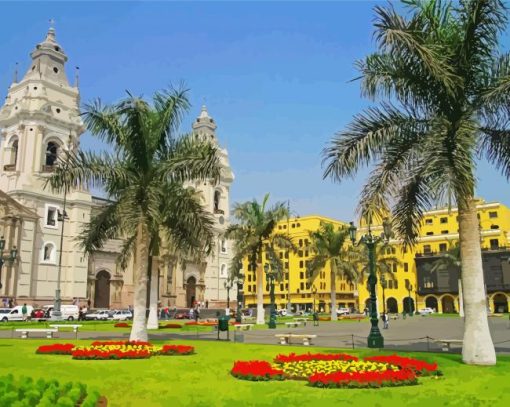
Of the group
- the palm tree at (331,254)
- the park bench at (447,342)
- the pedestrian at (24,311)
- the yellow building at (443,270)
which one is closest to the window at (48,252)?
the pedestrian at (24,311)

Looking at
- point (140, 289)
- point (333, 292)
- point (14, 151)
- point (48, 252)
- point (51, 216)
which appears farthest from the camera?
point (14, 151)

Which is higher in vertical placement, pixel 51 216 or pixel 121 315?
pixel 51 216

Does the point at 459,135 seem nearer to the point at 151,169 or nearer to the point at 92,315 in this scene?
the point at 151,169

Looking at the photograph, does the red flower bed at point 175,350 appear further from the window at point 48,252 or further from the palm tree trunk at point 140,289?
the window at point 48,252

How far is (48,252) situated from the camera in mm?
59875

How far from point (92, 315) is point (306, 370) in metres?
46.8

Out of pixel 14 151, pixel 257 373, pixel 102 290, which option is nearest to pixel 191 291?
pixel 102 290

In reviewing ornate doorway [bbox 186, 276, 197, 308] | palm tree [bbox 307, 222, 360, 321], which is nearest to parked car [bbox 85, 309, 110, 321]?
palm tree [bbox 307, 222, 360, 321]

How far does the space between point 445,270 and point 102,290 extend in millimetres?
49933

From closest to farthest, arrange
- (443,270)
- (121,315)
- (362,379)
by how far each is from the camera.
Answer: (362,379), (121,315), (443,270)

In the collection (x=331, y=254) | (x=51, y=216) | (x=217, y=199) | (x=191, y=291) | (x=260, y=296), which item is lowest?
(x=260, y=296)

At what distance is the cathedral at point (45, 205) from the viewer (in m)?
55.8

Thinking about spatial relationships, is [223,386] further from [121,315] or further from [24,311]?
[121,315]

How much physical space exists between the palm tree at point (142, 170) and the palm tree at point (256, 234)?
18.1 meters
